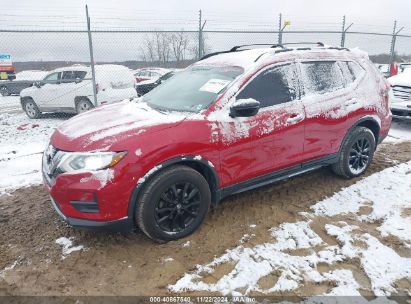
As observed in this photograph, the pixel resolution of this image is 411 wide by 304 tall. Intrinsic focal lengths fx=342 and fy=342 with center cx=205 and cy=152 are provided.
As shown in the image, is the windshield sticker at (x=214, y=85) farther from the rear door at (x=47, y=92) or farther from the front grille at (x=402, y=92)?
the rear door at (x=47, y=92)

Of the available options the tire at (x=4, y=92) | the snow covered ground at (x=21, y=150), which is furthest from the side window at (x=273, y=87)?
the tire at (x=4, y=92)

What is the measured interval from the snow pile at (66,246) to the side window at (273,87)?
2.19 metres

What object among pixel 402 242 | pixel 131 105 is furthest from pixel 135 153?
pixel 402 242

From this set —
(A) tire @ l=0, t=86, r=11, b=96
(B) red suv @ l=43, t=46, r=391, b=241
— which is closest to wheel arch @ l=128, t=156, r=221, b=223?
(B) red suv @ l=43, t=46, r=391, b=241

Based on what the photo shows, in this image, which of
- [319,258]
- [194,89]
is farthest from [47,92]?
[319,258]

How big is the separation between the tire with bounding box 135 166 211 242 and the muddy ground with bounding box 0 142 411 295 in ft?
0.47

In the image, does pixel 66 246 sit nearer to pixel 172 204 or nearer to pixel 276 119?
pixel 172 204

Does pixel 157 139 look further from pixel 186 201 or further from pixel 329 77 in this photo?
pixel 329 77

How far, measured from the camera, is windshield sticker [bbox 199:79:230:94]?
357 cm

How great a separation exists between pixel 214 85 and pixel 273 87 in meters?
0.65

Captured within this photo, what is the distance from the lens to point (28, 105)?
1037 cm

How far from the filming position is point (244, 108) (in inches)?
130

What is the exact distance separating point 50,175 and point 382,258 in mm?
3097

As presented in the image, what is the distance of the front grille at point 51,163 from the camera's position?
3080 millimetres
